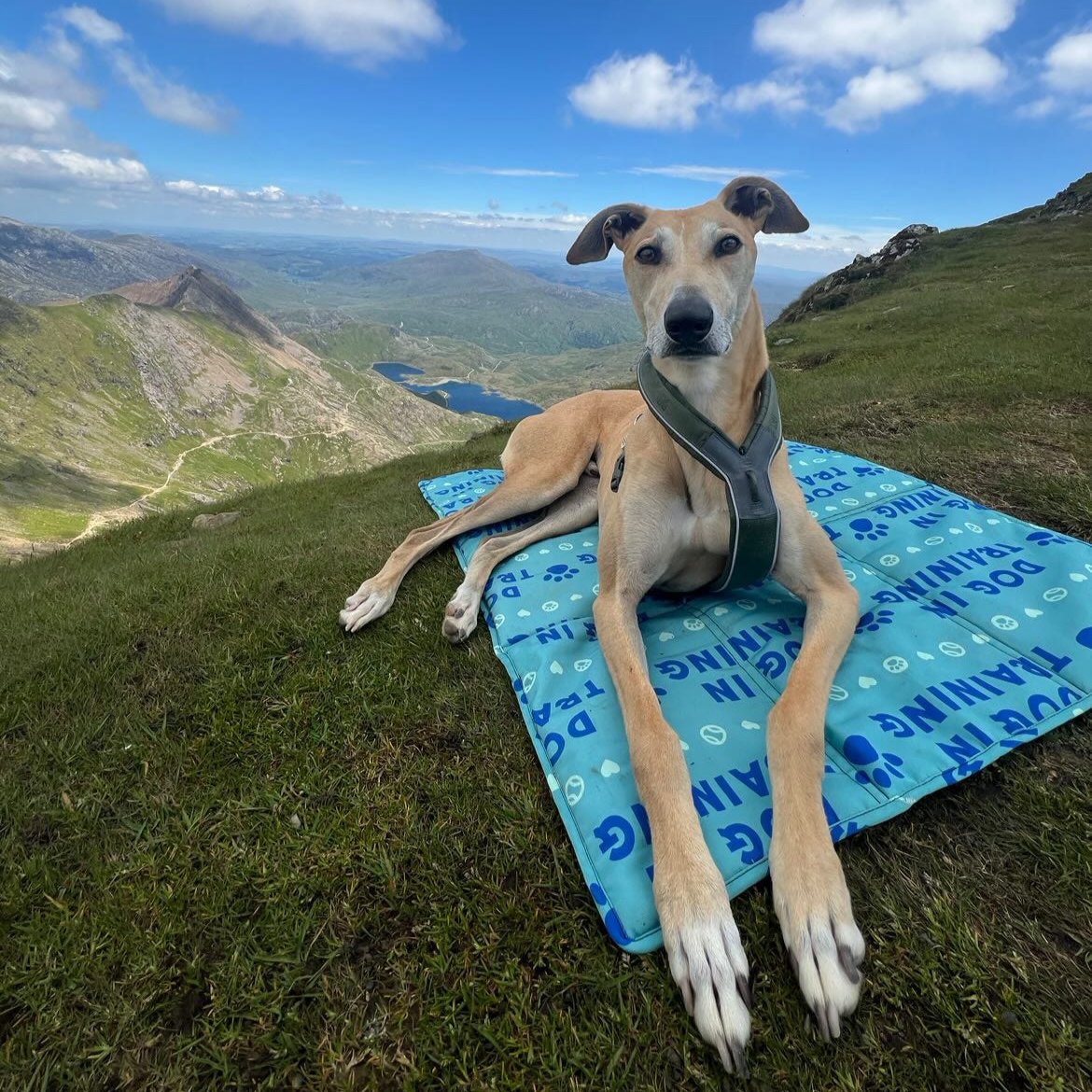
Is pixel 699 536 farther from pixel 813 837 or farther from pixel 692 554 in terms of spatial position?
pixel 813 837

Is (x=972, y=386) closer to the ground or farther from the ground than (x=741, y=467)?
closer to the ground

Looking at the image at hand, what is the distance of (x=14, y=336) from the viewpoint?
16088 centimetres

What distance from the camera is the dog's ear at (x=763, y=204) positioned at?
5449 millimetres

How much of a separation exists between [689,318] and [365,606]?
364cm

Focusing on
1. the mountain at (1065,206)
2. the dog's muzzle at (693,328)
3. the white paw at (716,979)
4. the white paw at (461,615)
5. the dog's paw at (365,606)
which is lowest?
the dog's paw at (365,606)

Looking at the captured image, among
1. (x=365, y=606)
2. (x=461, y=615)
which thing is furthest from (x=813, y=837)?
(x=365, y=606)

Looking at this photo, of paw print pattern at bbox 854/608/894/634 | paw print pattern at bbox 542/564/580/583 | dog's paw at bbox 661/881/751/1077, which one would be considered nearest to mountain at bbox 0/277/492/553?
paw print pattern at bbox 542/564/580/583

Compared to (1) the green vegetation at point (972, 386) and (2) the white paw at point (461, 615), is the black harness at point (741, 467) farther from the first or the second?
(1) the green vegetation at point (972, 386)

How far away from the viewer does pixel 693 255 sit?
4.80 metres

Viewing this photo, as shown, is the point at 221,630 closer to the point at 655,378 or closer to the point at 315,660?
the point at 315,660

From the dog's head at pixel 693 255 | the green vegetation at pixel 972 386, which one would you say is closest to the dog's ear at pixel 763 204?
the dog's head at pixel 693 255

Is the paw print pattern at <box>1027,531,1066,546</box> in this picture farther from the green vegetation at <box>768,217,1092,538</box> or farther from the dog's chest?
the dog's chest

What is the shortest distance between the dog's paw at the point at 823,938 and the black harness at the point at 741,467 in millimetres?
2235

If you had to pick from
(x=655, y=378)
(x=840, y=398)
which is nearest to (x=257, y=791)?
(x=655, y=378)
